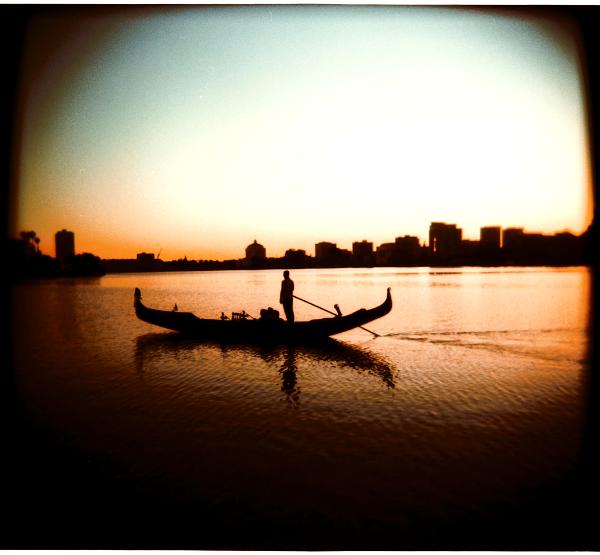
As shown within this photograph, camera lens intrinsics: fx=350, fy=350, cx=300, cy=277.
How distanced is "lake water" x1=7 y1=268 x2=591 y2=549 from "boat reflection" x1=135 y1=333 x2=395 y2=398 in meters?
0.08

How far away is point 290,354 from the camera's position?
11531mm

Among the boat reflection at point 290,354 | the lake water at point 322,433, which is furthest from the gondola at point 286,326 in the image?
the lake water at point 322,433

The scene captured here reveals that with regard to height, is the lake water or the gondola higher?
the gondola

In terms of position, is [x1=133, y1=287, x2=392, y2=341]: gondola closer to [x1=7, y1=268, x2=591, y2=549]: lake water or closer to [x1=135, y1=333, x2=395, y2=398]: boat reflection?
[x1=135, y1=333, x2=395, y2=398]: boat reflection

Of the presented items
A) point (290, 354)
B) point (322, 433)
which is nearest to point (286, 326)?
point (290, 354)

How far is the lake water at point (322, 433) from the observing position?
13.5 ft

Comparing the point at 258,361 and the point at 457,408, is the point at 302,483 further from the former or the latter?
the point at 258,361

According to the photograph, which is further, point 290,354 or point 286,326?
point 286,326

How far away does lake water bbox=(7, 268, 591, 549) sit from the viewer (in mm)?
4125

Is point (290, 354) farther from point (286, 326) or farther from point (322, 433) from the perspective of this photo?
point (322, 433)

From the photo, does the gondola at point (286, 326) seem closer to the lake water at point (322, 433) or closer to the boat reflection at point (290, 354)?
the boat reflection at point (290, 354)

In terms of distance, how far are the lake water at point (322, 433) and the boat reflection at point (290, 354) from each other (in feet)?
0.27

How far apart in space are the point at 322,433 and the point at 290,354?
5607 mm

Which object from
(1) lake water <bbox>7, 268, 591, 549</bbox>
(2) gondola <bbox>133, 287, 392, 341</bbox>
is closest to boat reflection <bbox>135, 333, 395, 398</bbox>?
(1) lake water <bbox>7, 268, 591, 549</bbox>
